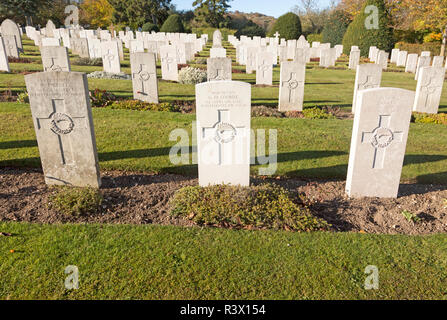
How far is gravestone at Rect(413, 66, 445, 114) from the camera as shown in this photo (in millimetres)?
11297

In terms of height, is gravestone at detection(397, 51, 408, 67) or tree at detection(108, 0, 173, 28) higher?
tree at detection(108, 0, 173, 28)

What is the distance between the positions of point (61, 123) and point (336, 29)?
36019 mm

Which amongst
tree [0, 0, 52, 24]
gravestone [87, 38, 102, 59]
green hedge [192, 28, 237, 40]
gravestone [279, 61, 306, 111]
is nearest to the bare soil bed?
gravestone [279, 61, 306, 111]

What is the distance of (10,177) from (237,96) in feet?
14.6

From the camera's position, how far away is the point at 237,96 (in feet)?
16.7

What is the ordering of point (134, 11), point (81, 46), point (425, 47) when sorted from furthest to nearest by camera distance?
point (134, 11)
point (425, 47)
point (81, 46)

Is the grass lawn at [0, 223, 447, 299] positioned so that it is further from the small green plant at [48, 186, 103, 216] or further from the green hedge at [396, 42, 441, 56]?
the green hedge at [396, 42, 441, 56]

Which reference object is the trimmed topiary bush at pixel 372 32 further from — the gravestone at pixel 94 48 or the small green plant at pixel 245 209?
the small green plant at pixel 245 209

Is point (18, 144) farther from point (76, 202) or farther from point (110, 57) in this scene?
point (110, 57)

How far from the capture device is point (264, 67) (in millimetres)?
14914

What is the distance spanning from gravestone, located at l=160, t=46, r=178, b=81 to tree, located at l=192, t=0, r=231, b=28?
38.8 m

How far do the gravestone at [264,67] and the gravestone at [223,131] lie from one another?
33.9ft

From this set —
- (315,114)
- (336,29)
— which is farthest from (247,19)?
(315,114)
